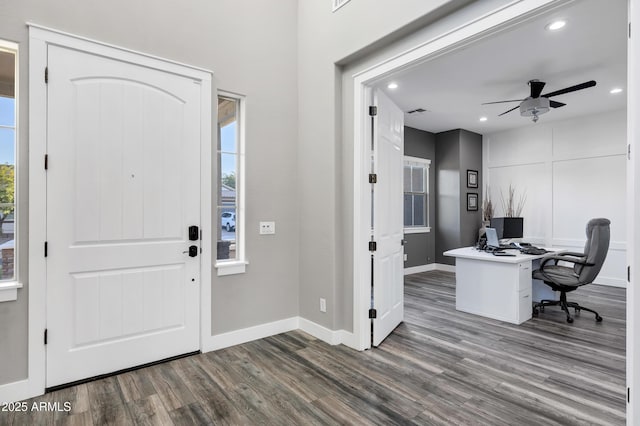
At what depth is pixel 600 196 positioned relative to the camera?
5.80 m

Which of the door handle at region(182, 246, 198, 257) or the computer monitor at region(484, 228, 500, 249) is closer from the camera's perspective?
the door handle at region(182, 246, 198, 257)

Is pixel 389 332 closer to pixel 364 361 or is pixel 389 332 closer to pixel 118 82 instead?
pixel 364 361

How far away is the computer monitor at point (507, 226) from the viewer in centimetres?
562

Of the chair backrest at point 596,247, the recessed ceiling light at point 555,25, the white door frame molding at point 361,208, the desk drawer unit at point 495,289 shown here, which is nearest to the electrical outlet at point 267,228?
the white door frame molding at point 361,208

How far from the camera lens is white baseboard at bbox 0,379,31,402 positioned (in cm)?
219

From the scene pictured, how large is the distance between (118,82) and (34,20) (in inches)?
A: 22.9

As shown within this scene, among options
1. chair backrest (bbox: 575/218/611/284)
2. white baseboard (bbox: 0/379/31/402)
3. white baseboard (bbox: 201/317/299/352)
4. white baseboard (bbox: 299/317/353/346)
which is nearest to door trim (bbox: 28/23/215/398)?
white baseboard (bbox: 0/379/31/402)

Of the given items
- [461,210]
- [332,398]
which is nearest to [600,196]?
[461,210]

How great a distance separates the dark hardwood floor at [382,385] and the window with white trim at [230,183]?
88 cm

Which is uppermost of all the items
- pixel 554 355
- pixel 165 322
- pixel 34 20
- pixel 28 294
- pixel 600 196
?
pixel 34 20

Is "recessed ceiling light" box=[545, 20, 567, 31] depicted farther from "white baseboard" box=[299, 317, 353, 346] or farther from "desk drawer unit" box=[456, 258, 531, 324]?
"white baseboard" box=[299, 317, 353, 346]

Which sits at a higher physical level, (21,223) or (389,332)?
(21,223)

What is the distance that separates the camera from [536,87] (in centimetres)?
429

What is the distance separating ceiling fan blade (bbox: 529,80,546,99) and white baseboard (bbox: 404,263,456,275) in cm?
369
